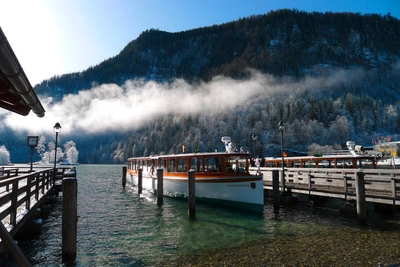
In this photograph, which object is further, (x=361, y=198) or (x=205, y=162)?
(x=205, y=162)

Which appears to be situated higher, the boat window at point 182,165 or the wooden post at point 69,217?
the boat window at point 182,165

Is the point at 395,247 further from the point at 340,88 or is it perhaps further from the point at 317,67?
the point at 317,67

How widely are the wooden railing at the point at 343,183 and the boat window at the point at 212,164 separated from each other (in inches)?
194

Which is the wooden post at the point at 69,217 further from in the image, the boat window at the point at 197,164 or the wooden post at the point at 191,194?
the boat window at the point at 197,164

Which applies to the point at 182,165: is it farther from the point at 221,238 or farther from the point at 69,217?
the point at 69,217

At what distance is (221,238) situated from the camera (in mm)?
11102

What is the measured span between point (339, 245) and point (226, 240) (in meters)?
4.23

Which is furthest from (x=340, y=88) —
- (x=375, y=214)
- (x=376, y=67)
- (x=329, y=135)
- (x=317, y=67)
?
(x=375, y=214)

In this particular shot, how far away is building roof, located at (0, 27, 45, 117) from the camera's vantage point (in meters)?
3.89

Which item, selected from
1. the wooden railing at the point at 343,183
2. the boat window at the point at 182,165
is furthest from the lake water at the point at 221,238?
the boat window at the point at 182,165

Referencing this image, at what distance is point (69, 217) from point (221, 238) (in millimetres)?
6071

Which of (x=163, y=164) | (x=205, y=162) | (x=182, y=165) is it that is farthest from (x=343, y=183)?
(x=163, y=164)

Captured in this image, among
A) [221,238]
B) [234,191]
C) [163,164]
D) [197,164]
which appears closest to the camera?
[221,238]

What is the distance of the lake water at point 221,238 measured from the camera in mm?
8742
